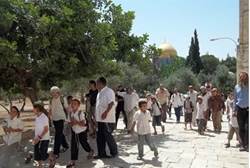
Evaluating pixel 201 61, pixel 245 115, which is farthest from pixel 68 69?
pixel 201 61

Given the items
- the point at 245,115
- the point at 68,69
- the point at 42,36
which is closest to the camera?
the point at 245,115

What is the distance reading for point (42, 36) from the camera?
1173 cm

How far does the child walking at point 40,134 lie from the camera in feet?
29.7

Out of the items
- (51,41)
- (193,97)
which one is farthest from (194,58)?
(51,41)

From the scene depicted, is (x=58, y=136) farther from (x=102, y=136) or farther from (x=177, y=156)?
(x=177, y=156)

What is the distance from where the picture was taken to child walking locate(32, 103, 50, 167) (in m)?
9.06

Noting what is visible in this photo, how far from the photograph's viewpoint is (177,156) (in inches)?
426

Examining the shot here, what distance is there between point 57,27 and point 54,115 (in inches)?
105

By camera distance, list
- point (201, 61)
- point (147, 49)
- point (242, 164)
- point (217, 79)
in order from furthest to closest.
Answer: point (201, 61) → point (217, 79) → point (147, 49) → point (242, 164)

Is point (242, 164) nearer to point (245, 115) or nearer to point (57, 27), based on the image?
point (245, 115)

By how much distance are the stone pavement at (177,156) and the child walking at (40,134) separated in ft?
2.83

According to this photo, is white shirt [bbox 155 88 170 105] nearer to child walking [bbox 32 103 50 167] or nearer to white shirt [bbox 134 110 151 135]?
white shirt [bbox 134 110 151 135]

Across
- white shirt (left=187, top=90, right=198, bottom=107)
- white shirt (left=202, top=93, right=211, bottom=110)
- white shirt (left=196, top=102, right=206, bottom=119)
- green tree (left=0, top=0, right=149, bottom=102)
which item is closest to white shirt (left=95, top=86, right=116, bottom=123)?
green tree (left=0, top=0, right=149, bottom=102)

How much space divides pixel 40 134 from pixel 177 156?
3384 millimetres
